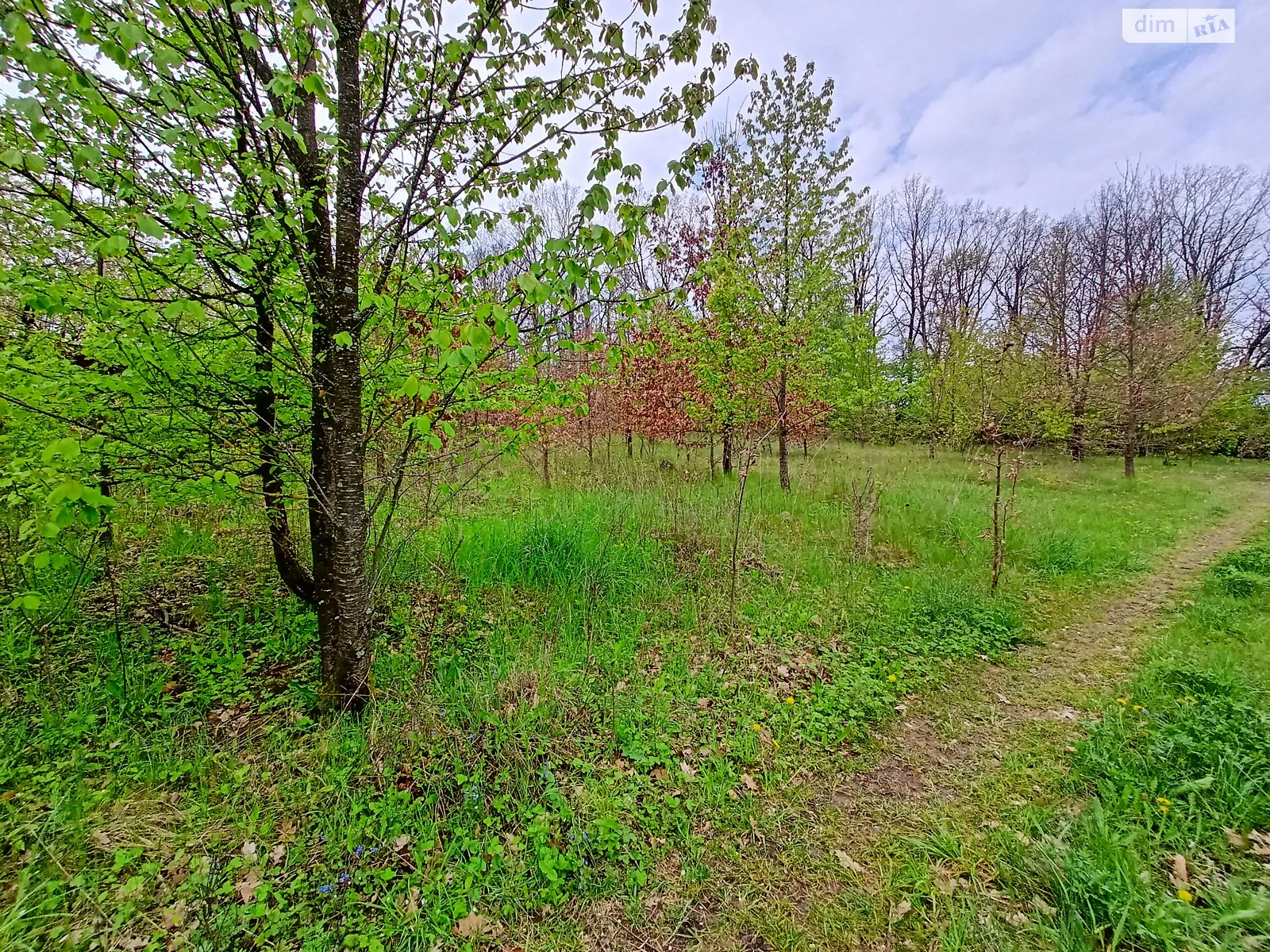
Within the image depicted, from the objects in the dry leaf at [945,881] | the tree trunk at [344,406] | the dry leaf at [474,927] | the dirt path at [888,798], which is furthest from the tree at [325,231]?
the dry leaf at [945,881]

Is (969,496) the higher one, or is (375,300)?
(375,300)

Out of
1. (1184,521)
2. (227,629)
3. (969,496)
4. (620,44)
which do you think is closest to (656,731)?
(227,629)

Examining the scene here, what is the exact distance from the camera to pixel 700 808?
2.67 m

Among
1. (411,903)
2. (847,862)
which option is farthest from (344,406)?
(847,862)

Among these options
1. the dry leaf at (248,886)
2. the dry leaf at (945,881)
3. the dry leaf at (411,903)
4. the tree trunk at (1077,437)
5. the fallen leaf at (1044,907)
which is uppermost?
the tree trunk at (1077,437)

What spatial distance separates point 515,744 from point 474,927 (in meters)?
0.91

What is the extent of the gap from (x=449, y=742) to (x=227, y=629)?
7.73ft

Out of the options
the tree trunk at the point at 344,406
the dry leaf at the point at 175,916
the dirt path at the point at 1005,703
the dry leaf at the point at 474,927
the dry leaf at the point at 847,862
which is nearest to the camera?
the dry leaf at the point at 175,916

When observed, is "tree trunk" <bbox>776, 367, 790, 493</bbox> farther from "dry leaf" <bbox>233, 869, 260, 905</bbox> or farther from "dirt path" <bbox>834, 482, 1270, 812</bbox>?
"dry leaf" <bbox>233, 869, 260, 905</bbox>

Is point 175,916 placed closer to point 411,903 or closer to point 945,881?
point 411,903

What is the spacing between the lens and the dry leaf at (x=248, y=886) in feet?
6.61

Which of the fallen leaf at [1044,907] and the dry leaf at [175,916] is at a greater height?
the dry leaf at [175,916]

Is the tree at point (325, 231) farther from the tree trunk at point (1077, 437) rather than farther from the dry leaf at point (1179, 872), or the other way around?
the tree trunk at point (1077, 437)

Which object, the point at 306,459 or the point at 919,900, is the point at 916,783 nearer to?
the point at 919,900
